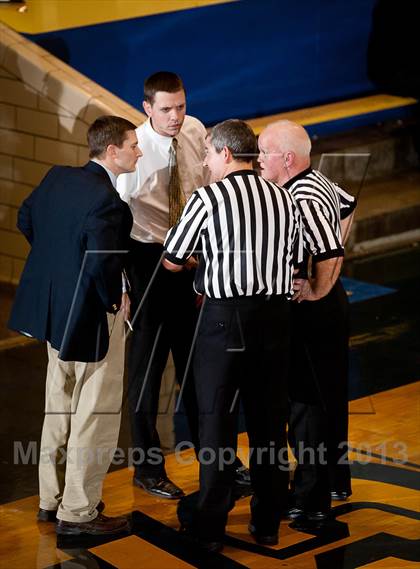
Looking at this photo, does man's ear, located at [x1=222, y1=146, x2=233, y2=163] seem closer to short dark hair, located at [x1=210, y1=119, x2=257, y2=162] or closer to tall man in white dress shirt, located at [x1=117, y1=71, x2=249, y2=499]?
short dark hair, located at [x1=210, y1=119, x2=257, y2=162]

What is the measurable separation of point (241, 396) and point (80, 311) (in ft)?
2.51

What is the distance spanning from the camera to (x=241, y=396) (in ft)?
16.8

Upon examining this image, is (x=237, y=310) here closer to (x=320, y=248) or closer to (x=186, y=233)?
(x=186, y=233)

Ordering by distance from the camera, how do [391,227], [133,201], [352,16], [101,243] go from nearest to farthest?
1. [101,243]
2. [133,201]
3. [391,227]
4. [352,16]

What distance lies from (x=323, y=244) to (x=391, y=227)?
5118 millimetres

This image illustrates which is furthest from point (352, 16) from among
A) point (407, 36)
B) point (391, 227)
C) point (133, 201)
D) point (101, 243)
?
point (101, 243)

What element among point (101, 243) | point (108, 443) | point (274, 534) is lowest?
point (274, 534)

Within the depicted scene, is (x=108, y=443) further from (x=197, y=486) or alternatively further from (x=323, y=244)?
(x=323, y=244)

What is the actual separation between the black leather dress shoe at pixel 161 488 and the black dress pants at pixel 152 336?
0.03 metres

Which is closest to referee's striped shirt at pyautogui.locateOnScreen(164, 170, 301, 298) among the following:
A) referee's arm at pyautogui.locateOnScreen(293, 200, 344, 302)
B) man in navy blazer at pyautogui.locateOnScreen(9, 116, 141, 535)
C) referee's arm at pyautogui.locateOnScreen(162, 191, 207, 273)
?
referee's arm at pyautogui.locateOnScreen(162, 191, 207, 273)

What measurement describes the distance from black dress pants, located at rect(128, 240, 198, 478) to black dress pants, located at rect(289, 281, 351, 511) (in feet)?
1.84

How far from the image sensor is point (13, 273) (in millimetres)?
8898

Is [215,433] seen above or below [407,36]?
below

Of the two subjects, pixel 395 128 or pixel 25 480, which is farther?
pixel 395 128
